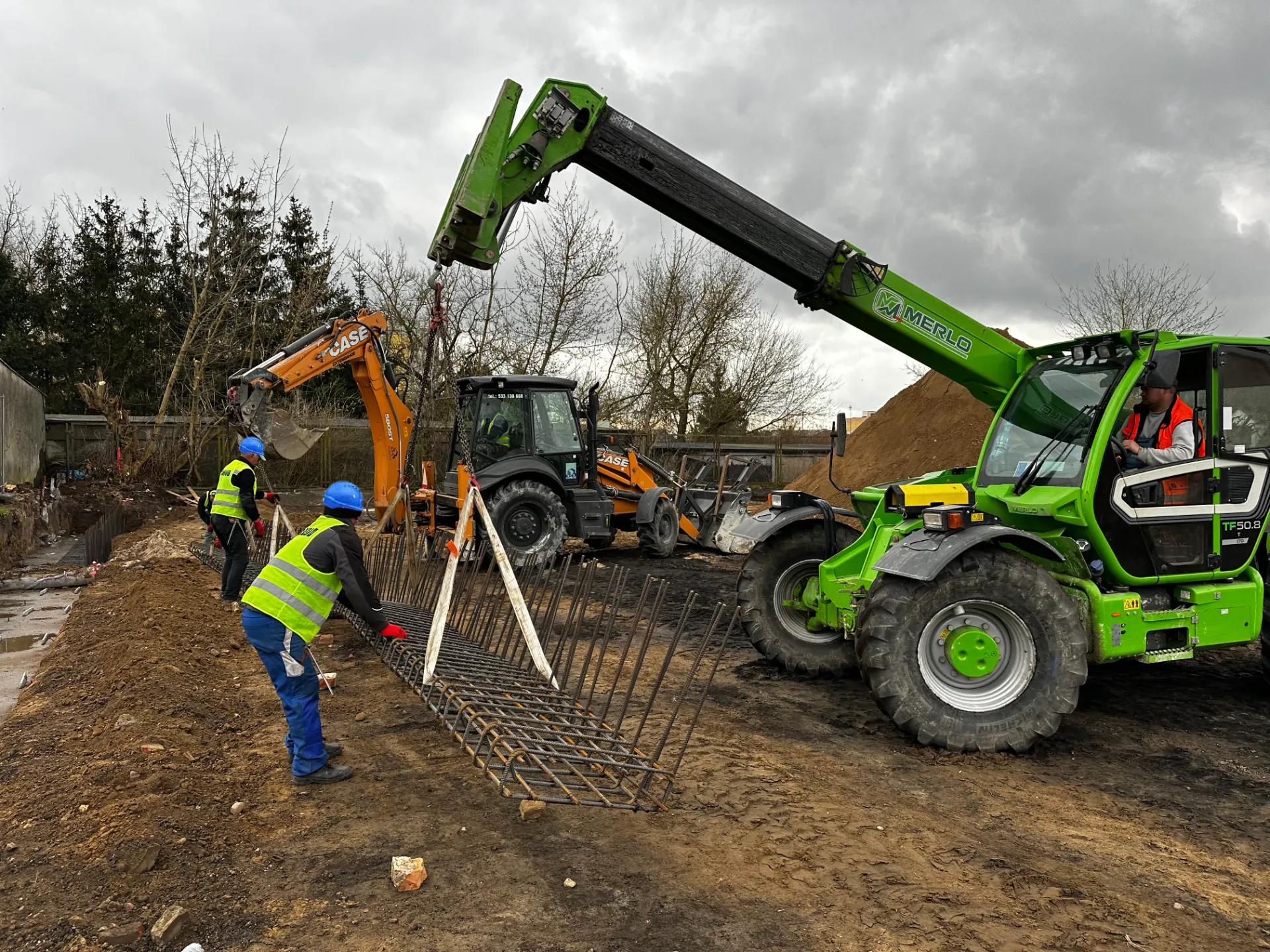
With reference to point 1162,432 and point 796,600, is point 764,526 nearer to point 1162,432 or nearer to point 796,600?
point 796,600

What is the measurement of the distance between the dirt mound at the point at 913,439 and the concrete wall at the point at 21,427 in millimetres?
14107

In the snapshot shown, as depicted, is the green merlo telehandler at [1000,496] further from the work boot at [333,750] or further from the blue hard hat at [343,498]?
the work boot at [333,750]

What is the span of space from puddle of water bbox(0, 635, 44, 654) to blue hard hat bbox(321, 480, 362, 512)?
5.10 meters

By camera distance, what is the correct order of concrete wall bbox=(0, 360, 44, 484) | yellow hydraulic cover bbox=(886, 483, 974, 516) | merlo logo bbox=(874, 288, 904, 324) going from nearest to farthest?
yellow hydraulic cover bbox=(886, 483, 974, 516) → merlo logo bbox=(874, 288, 904, 324) → concrete wall bbox=(0, 360, 44, 484)

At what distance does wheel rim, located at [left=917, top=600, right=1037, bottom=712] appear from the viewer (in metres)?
4.71

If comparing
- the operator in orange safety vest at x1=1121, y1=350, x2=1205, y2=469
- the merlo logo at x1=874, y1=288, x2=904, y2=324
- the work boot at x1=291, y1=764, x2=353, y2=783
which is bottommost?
the work boot at x1=291, y1=764, x2=353, y2=783

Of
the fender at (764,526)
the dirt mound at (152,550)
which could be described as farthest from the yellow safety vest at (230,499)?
the fender at (764,526)

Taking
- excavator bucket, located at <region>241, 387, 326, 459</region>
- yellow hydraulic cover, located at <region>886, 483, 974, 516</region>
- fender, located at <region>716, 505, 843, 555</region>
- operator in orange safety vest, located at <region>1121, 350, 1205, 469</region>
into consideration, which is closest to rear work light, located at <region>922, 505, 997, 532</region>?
yellow hydraulic cover, located at <region>886, 483, 974, 516</region>

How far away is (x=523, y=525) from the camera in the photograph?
1033 centimetres

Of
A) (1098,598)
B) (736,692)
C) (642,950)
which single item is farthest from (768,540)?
(642,950)

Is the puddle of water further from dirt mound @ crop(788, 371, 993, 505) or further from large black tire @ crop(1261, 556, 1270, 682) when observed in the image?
dirt mound @ crop(788, 371, 993, 505)

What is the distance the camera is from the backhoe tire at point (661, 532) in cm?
1171

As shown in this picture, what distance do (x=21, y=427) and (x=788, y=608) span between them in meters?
16.6

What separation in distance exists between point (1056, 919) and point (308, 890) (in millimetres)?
2759
